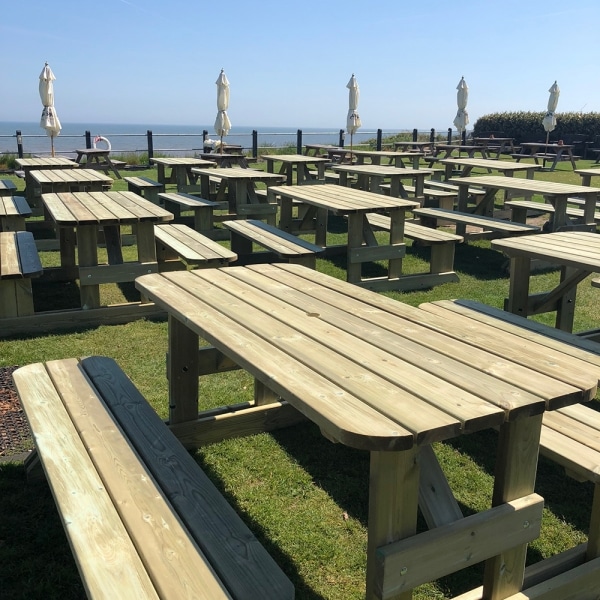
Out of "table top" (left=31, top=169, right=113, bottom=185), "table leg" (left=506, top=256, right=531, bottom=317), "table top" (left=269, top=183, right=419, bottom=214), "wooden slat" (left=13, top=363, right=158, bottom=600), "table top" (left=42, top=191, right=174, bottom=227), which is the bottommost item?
"wooden slat" (left=13, top=363, right=158, bottom=600)

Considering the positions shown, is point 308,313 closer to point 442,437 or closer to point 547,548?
point 442,437

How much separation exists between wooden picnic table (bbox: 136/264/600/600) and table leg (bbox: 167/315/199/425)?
0.55 m

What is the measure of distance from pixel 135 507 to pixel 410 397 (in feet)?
2.82

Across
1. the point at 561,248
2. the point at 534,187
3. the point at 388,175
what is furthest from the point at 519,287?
the point at 388,175

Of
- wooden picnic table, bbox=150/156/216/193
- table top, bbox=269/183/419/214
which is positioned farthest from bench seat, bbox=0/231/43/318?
wooden picnic table, bbox=150/156/216/193

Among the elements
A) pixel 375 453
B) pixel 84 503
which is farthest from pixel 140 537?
pixel 375 453

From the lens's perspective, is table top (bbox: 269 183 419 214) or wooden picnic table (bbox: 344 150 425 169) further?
wooden picnic table (bbox: 344 150 425 169)

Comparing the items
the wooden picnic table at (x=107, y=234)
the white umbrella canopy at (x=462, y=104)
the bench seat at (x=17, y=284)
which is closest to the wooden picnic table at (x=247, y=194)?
the wooden picnic table at (x=107, y=234)

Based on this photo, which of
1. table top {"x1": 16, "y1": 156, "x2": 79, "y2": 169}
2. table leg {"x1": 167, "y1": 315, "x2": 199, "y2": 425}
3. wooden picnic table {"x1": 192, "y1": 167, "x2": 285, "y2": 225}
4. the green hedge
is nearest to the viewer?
table leg {"x1": 167, "y1": 315, "x2": 199, "y2": 425}

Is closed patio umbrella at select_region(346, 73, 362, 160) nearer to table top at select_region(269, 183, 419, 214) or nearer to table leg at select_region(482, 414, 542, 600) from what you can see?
table top at select_region(269, 183, 419, 214)

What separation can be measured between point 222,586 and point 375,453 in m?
0.49

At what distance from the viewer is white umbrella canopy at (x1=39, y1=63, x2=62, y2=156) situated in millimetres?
12812

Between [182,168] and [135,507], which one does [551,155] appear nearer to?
[182,168]

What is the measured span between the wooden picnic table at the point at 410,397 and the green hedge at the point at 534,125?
2520 cm
